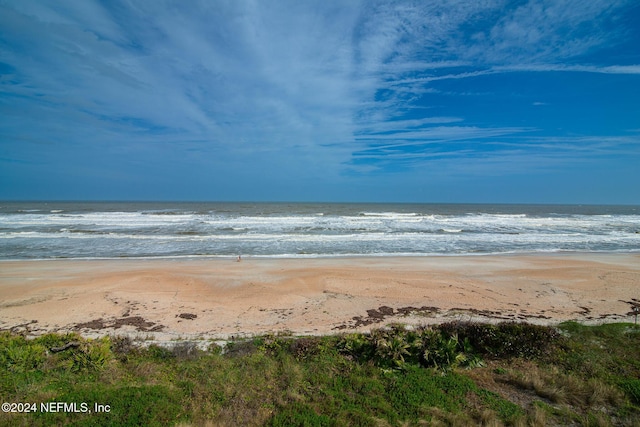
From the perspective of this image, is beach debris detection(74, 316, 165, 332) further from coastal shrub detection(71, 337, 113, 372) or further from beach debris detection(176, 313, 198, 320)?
coastal shrub detection(71, 337, 113, 372)

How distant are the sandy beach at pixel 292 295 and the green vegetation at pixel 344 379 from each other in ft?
5.18

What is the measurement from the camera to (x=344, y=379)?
16.8 feet

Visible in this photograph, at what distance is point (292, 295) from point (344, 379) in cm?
598

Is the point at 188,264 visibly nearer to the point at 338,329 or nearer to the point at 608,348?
the point at 338,329

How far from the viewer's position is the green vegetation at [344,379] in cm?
414

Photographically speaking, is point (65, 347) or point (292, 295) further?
point (292, 295)

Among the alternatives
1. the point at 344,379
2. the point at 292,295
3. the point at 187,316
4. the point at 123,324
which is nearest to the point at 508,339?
the point at 344,379

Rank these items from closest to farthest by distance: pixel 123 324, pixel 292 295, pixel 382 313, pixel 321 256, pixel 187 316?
pixel 123 324
pixel 187 316
pixel 382 313
pixel 292 295
pixel 321 256

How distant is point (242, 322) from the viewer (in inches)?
332

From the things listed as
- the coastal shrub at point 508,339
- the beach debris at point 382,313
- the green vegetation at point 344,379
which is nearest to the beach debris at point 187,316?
the green vegetation at point 344,379

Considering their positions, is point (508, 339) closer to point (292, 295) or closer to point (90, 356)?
point (292, 295)

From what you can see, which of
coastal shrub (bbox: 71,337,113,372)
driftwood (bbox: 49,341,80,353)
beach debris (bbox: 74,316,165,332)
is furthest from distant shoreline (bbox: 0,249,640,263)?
coastal shrub (bbox: 71,337,113,372)

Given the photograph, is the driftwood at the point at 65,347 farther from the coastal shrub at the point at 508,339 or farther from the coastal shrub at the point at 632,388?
the coastal shrub at the point at 632,388

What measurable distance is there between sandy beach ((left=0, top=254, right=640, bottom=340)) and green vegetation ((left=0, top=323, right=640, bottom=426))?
5.18ft
